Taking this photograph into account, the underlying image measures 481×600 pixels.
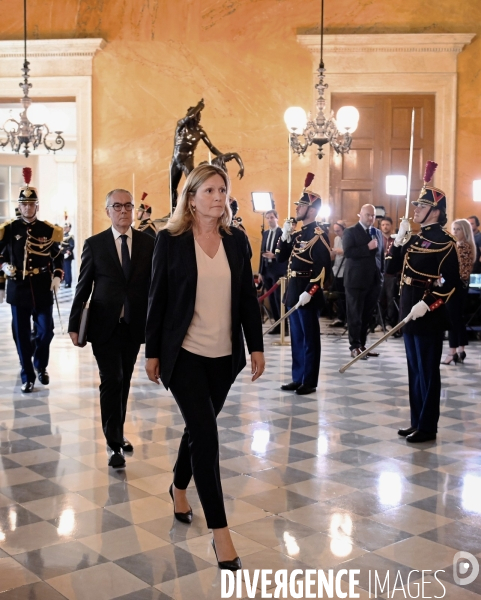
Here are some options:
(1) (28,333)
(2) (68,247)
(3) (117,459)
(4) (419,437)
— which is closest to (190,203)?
(3) (117,459)

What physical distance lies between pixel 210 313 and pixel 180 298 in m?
0.15

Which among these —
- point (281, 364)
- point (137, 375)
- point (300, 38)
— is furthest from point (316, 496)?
point (300, 38)

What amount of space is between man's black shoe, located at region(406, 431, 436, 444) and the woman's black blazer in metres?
2.59

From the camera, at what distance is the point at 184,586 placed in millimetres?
3523

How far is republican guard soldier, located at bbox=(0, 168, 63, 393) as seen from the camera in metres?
7.80

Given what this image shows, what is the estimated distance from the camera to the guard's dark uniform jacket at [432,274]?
6.05 metres

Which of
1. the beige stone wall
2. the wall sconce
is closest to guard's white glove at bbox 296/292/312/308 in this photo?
the wall sconce

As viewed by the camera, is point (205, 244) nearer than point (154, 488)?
Yes

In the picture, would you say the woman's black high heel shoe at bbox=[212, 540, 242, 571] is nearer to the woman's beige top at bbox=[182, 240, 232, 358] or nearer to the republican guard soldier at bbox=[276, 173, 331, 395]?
the woman's beige top at bbox=[182, 240, 232, 358]

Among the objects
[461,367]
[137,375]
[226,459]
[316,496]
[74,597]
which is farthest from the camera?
[461,367]

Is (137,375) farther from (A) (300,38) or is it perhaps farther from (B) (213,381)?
(A) (300,38)

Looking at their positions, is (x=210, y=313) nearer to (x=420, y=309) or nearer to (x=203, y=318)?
(x=203, y=318)

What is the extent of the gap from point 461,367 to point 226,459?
499cm

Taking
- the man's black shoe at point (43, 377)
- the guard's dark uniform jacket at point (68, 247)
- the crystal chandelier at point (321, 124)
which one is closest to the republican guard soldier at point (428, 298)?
the man's black shoe at point (43, 377)
